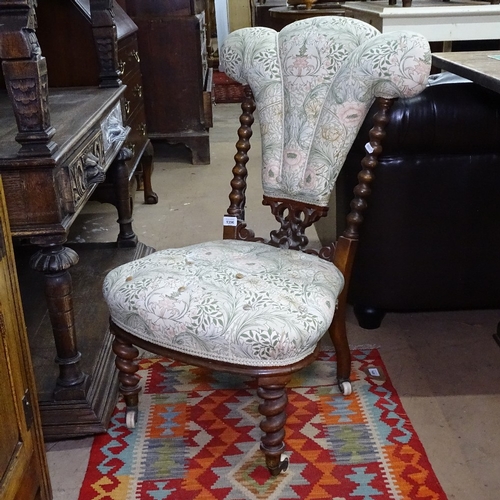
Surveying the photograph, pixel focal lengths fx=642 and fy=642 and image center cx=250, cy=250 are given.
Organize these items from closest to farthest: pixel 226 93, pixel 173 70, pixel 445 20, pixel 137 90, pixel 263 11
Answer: pixel 137 90 → pixel 173 70 → pixel 445 20 → pixel 226 93 → pixel 263 11

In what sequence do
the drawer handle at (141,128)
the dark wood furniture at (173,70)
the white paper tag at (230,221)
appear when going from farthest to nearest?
the dark wood furniture at (173,70) → the drawer handle at (141,128) → the white paper tag at (230,221)

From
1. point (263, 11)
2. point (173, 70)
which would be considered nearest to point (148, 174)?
point (173, 70)

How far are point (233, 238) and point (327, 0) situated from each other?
634 cm

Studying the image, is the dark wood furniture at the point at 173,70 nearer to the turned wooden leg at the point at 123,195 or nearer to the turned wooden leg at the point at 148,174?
the turned wooden leg at the point at 148,174

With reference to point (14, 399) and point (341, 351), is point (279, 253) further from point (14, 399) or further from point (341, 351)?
point (14, 399)

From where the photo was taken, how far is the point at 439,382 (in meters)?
1.97

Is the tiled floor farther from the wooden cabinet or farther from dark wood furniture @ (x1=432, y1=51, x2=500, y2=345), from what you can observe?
the wooden cabinet

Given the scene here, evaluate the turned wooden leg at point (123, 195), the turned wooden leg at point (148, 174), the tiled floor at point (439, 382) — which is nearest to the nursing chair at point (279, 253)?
the tiled floor at point (439, 382)

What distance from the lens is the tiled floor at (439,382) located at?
1.61 metres

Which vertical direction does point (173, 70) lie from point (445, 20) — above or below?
below

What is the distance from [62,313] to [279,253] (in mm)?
589

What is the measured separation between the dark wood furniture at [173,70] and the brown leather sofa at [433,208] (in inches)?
83.0

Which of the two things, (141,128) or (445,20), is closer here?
(141,128)

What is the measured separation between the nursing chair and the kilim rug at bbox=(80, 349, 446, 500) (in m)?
0.06
